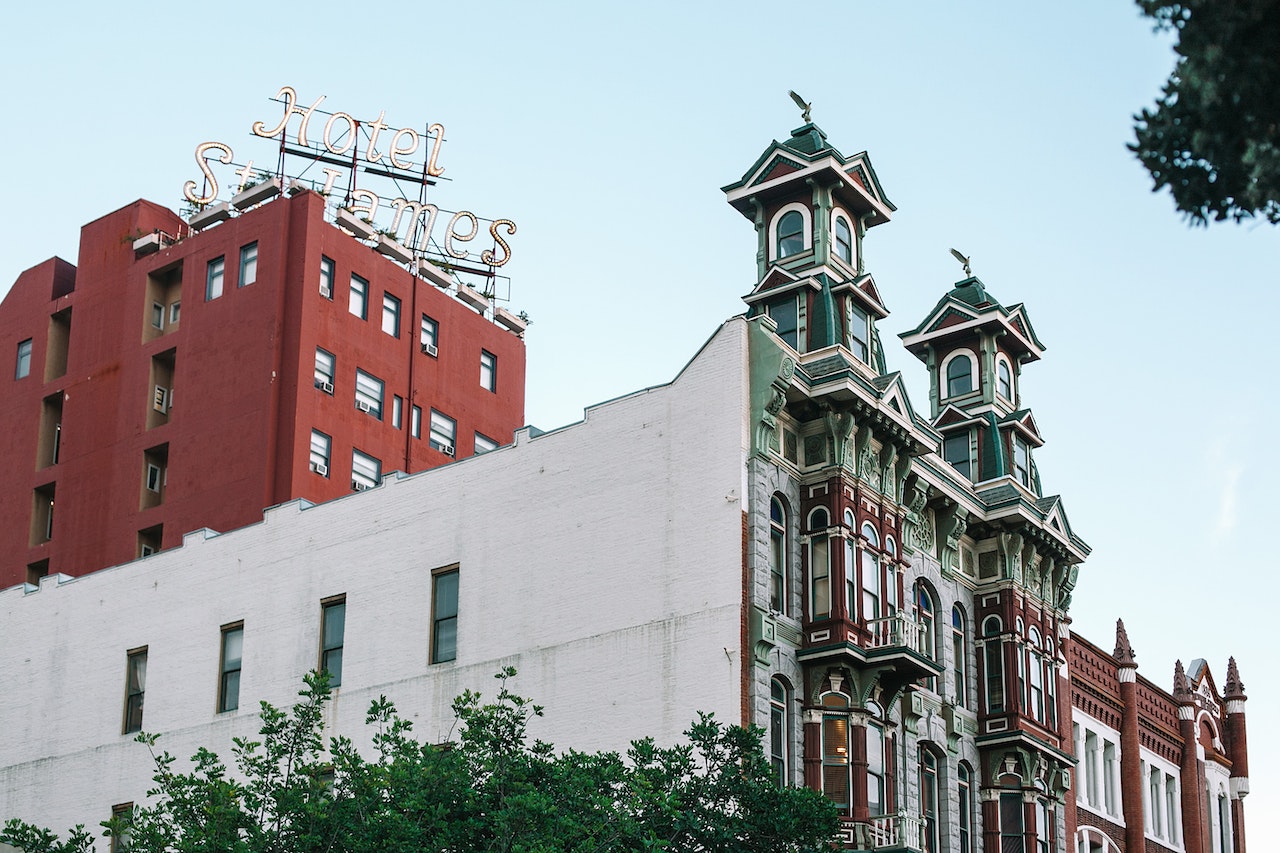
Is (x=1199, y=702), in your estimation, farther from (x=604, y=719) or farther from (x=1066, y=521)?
(x=604, y=719)

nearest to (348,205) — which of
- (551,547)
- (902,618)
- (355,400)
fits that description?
(355,400)

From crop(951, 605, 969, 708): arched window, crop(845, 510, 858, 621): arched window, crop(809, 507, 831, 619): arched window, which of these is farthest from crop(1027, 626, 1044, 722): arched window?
crop(809, 507, 831, 619): arched window

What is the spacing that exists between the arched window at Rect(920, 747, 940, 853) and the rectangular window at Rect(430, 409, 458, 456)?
2603 cm

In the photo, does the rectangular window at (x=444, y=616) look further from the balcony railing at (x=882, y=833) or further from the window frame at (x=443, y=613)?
the balcony railing at (x=882, y=833)

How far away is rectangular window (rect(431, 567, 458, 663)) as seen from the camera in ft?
159

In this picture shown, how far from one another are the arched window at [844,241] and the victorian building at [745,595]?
0.08 m

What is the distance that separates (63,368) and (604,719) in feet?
115

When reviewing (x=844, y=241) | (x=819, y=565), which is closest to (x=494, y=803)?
(x=819, y=565)

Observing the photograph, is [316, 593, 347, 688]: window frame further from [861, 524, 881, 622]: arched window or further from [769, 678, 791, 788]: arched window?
[861, 524, 881, 622]: arched window

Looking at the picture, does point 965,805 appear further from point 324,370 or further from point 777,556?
point 324,370

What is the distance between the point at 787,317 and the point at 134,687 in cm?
2143

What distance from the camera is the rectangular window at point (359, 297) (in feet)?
223

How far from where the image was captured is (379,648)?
4962 centimetres

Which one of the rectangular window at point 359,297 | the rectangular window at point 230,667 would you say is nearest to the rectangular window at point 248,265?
the rectangular window at point 359,297
